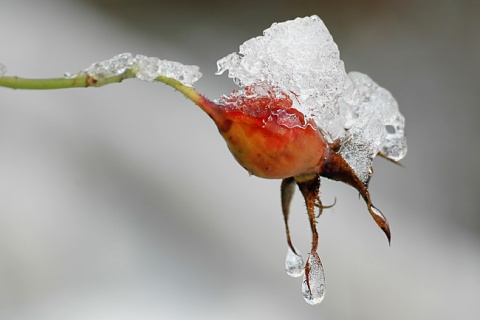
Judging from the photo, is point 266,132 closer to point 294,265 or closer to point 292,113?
point 292,113

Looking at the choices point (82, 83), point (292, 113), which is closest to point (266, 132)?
point (292, 113)

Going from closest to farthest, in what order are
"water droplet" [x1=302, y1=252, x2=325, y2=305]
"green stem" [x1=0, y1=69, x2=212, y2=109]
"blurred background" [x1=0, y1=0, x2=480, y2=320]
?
1. "green stem" [x1=0, y1=69, x2=212, y2=109]
2. "water droplet" [x1=302, y1=252, x2=325, y2=305]
3. "blurred background" [x1=0, y1=0, x2=480, y2=320]

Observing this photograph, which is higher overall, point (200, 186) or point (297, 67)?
point (297, 67)

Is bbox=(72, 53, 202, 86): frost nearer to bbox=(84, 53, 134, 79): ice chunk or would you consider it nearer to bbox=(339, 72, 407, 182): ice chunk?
bbox=(84, 53, 134, 79): ice chunk

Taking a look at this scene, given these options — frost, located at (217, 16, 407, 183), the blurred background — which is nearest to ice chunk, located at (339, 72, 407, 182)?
frost, located at (217, 16, 407, 183)

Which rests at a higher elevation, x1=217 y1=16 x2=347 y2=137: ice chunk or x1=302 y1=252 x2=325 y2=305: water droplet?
x1=217 y1=16 x2=347 y2=137: ice chunk

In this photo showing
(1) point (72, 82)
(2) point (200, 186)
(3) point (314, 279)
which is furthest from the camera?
(2) point (200, 186)
